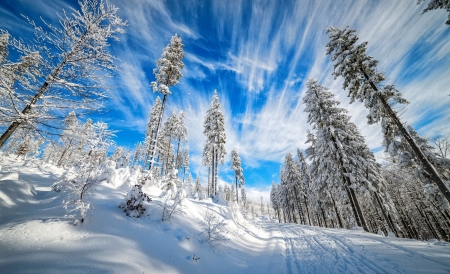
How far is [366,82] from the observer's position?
12.1 m

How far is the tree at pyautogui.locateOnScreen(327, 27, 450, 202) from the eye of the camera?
1136 cm

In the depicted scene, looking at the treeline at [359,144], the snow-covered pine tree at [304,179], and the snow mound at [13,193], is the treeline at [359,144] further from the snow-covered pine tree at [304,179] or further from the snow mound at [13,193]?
the snow mound at [13,193]

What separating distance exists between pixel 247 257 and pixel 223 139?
60.7 feet

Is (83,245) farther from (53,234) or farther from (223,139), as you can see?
(223,139)

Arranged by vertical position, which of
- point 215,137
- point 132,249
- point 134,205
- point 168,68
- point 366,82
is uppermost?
point 168,68

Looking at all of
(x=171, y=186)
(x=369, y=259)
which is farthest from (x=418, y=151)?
(x=171, y=186)

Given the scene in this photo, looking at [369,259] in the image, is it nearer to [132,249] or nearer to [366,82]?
[132,249]

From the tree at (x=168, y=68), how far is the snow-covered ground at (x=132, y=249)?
924cm

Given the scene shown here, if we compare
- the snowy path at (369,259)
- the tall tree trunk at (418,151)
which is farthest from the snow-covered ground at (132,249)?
the tall tree trunk at (418,151)

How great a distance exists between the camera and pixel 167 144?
3189 cm

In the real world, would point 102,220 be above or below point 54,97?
below

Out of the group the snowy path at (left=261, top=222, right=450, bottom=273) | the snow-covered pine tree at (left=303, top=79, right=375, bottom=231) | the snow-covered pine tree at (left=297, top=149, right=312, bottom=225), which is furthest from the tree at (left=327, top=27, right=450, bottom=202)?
the snow-covered pine tree at (left=297, top=149, right=312, bottom=225)

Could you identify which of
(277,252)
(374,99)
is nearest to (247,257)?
(277,252)

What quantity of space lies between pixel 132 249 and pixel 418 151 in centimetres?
1609
